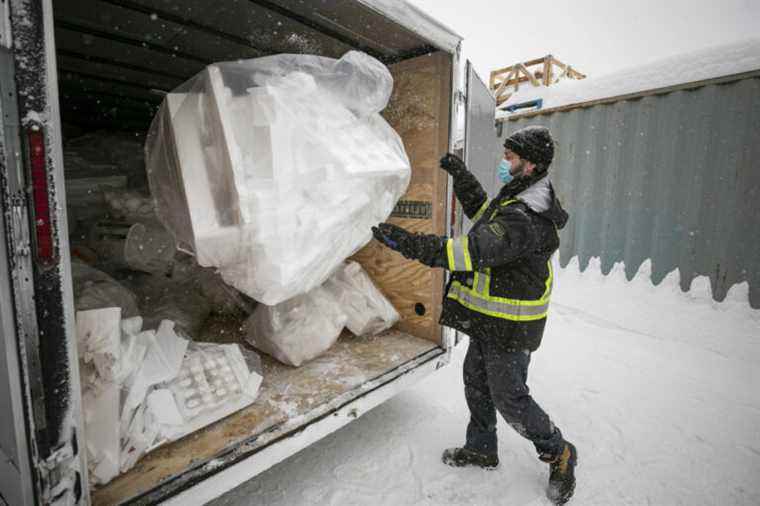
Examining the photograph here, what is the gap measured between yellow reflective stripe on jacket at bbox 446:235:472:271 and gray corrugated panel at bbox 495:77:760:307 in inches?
93.0

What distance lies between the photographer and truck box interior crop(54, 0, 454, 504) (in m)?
1.48

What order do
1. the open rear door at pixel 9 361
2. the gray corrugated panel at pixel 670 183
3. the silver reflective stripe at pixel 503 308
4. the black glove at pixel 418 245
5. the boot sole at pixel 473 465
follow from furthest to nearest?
the gray corrugated panel at pixel 670 183
the boot sole at pixel 473 465
the silver reflective stripe at pixel 503 308
the black glove at pixel 418 245
the open rear door at pixel 9 361

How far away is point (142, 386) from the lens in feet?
4.36

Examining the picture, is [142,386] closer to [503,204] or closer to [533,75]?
[503,204]

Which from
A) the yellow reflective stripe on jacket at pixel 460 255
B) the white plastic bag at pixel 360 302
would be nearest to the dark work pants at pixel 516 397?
the yellow reflective stripe on jacket at pixel 460 255

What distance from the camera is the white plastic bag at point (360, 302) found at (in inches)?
89.3

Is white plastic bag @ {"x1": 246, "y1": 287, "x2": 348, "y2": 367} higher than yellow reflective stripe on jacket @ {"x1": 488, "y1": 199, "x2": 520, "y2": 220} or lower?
lower

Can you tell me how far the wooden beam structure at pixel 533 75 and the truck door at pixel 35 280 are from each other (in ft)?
30.5

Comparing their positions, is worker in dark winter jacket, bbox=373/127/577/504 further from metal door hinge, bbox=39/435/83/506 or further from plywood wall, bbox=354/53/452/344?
metal door hinge, bbox=39/435/83/506

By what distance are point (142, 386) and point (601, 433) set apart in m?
2.40

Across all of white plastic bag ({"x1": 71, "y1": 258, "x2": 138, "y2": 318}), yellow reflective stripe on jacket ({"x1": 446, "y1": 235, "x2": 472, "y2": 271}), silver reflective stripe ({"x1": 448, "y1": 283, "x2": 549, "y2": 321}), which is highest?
yellow reflective stripe on jacket ({"x1": 446, "y1": 235, "x2": 472, "y2": 271})

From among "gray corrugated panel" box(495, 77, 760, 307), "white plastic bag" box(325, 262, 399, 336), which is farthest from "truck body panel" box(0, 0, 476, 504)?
"gray corrugated panel" box(495, 77, 760, 307)

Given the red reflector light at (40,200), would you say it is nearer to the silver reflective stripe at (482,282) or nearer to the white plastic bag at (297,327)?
the white plastic bag at (297,327)

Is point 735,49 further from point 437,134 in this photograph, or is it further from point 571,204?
point 437,134
